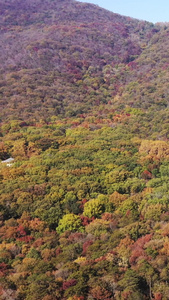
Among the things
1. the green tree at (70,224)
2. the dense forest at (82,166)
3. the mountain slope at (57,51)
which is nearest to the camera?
the dense forest at (82,166)

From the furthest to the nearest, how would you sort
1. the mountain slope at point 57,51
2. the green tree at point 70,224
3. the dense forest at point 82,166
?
the mountain slope at point 57,51
the green tree at point 70,224
the dense forest at point 82,166

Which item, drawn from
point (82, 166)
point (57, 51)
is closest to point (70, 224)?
point (82, 166)

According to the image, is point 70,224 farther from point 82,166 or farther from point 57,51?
point 57,51

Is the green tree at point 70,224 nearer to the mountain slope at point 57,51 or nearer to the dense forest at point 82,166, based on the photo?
the dense forest at point 82,166

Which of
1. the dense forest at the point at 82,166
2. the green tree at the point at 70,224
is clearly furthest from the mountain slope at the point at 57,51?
the green tree at the point at 70,224

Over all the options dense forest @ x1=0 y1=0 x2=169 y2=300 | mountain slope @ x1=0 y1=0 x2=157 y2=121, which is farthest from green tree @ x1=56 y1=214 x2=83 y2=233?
mountain slope @ x1=0 y1=0 x2=157 y2=121

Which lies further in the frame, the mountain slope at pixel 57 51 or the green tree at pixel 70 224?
the mountain slope at pixel 57 51

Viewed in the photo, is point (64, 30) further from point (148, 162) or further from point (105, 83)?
point (148, 162)

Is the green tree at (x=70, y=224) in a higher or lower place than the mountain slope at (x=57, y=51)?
lower
